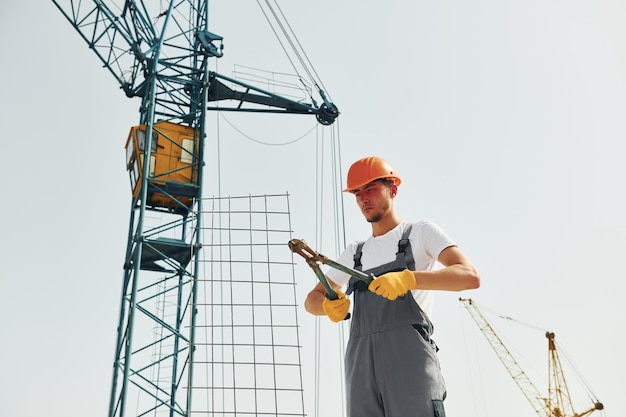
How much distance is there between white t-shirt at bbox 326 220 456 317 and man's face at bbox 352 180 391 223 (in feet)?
0.36

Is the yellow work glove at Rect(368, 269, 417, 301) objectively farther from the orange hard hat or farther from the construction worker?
the orange hard hat

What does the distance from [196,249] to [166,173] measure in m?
2.06

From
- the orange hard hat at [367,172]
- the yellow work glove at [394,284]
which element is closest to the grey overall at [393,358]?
the yellow work glove at [394,284]

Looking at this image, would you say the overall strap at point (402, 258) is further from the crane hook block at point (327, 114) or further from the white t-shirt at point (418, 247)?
the crane hook block at point (327, 114)

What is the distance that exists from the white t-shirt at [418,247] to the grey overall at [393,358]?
0.15ft

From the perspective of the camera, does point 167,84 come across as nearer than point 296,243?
No

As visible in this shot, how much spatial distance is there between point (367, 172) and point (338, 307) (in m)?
0.70

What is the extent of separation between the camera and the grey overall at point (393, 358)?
84.1 inches

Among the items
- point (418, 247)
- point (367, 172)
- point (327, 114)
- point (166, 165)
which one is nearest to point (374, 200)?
point (367, 172)

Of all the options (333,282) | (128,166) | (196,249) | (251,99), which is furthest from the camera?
(251,99)

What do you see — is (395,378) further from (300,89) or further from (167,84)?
(300,89)

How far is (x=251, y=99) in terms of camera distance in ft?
50.5

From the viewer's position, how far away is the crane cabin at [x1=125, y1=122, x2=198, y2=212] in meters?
12.8

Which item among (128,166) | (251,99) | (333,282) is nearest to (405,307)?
(333,282)
